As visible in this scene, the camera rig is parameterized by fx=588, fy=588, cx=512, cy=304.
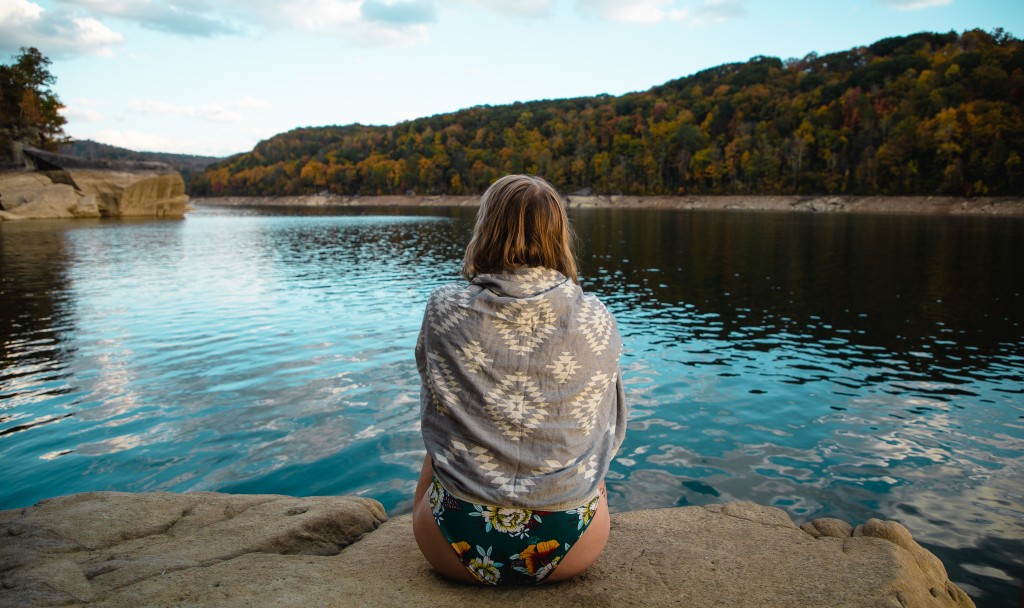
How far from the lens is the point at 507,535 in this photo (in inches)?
109

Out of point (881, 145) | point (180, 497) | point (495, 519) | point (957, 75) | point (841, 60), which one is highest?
point (841, 60)

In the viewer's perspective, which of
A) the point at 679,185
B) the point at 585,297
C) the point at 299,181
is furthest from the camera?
the point at 299,181

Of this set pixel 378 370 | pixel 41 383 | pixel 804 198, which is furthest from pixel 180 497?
pixel 804 198

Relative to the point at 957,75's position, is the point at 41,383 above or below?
below

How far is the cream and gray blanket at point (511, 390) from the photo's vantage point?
2738mm

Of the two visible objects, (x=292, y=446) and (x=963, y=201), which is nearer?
(x=292, y=446)

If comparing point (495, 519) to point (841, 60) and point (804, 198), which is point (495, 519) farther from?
point (841, 60)

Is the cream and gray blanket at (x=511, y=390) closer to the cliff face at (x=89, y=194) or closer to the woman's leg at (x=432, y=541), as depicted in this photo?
the woman's leg at (x=432, y=541)

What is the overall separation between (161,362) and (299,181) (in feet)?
601

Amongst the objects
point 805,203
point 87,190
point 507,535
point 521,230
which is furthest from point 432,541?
point 805,203

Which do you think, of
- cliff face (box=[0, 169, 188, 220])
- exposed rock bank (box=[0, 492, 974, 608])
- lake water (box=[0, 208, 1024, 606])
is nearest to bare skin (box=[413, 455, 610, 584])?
exposed rock bank (box=[0, 492, 974, 608])

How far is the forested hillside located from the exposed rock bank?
90.1 metres

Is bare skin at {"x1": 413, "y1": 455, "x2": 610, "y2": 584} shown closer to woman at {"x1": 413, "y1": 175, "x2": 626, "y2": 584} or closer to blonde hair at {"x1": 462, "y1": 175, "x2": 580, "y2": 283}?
woman at {"x1": 413, "y1": 175, "x2": 626, "y2": 584}

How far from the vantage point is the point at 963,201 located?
73.9 metres
